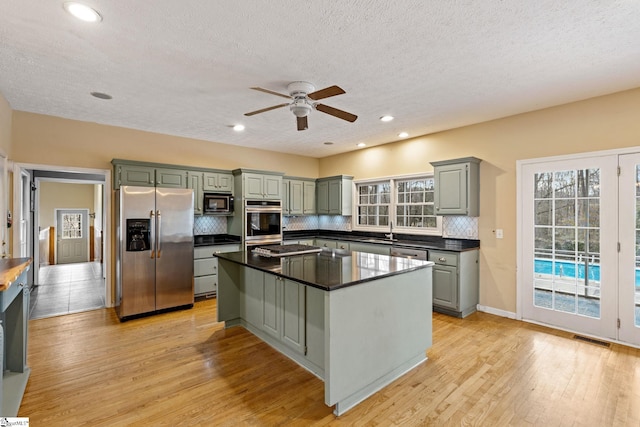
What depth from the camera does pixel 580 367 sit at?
271 cm

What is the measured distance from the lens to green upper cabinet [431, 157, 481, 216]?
4238 mm

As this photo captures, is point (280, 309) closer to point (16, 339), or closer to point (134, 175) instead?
point (16, 339)

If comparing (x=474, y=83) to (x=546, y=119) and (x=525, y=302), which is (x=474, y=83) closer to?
(x=546, y=119)

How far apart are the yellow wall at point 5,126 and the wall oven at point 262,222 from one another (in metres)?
2.99

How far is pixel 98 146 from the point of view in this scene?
4.39 meters

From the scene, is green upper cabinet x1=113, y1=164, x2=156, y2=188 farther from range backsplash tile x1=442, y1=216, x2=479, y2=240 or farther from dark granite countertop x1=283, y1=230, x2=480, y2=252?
range backsplash tile x1=442, y1=216, x2=479, y2=240

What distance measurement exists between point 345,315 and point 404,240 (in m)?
3.32

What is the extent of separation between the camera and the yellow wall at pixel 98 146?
3.95 metres

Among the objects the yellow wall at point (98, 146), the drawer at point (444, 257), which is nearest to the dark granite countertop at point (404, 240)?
the drawer at point (444, 257)

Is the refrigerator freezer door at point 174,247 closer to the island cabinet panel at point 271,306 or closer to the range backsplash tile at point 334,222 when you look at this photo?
the island cabinet panel at point 271,306

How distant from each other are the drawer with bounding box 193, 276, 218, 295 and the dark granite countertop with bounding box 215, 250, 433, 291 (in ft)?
5.63

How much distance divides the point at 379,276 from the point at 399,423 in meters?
0.96

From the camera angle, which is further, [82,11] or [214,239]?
[214,239]

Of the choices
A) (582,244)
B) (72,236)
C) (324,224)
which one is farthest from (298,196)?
(72,236)
